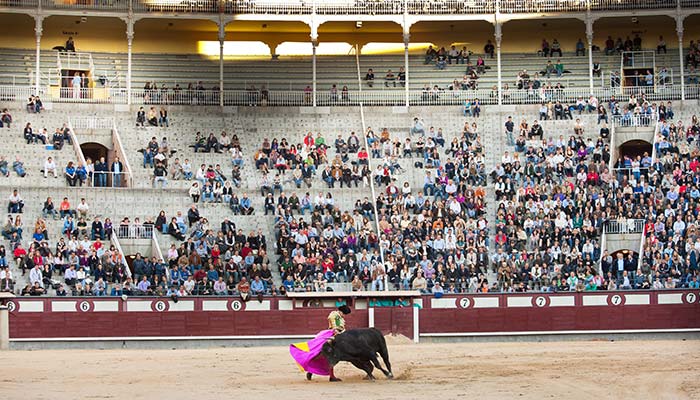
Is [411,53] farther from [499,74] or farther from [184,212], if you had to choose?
[184,212]

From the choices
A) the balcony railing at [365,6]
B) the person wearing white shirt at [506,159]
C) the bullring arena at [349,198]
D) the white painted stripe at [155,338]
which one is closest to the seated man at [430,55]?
the bullring arena at [349,198]

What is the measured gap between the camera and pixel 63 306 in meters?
31.2

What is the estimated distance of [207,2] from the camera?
47.0 meters

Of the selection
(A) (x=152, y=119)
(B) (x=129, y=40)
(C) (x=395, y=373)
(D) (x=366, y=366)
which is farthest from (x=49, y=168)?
(D) (x=366, y=366)

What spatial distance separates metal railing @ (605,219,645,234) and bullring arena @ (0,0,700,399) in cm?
7

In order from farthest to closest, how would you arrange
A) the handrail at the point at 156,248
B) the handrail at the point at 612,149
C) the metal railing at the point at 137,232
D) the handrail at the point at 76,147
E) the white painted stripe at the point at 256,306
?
the handrail at the point at 612,149 → the handrail at the point at 76,147 → the metal railing at the point at 137,232 → the handrail at the point at 156,248 → the white painted stripe at the point at 256,306

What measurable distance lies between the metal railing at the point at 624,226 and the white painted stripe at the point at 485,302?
5.66 meters

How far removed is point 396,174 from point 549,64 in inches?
398

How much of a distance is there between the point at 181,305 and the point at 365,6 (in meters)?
19.3

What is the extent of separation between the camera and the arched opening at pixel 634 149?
1752 inches

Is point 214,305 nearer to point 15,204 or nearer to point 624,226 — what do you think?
point 15,204

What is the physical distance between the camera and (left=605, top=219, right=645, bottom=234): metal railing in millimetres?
36969

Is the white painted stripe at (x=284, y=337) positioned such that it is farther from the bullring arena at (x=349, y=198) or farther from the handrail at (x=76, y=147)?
the handrail at (x=76, y=147)

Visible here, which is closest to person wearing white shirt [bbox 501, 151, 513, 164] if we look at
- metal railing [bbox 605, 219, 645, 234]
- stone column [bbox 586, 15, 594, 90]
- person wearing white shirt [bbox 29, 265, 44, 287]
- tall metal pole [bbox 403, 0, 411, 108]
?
metal railing [bbox 605, 219, 645, 234]
